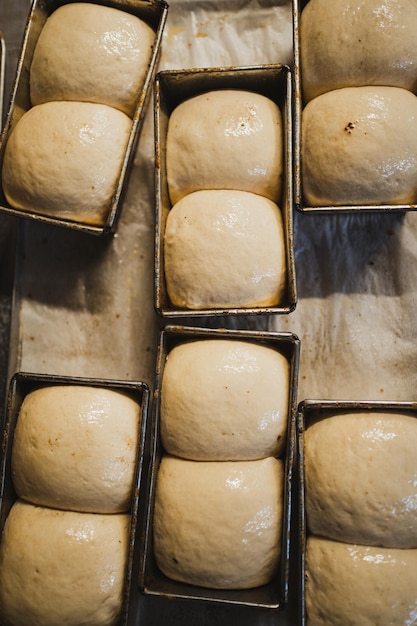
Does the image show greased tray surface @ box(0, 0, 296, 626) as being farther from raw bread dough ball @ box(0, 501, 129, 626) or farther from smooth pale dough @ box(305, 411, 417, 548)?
smooth pale dough @ box(305, 411, 417, 548)

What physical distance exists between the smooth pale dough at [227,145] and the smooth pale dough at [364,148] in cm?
13

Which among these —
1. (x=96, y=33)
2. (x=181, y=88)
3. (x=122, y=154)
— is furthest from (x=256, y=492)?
(x=96, y=33)

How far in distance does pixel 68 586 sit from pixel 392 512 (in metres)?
0.99

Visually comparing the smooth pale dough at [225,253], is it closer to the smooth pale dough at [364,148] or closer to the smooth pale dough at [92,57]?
the smooth pale dough at [364,148]

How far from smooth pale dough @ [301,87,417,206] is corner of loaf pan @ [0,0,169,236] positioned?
578 millimetres

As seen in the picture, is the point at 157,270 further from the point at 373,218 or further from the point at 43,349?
the point at 373,218

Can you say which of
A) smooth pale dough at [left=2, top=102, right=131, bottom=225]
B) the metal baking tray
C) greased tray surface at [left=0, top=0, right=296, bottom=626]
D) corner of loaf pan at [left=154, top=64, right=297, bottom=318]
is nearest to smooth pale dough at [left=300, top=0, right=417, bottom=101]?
corner of loaf pan at [left=154, top=64, right=297, bottom=318]

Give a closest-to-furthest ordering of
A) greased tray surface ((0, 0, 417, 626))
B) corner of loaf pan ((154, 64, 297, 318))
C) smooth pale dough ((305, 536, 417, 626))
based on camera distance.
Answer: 1. smooth pale dough ((305, 536, 417, 626))
2. corner of loaf pan ((154, 64, 297, 318))
3. greased tray surface ((0, 0, 417, 626))

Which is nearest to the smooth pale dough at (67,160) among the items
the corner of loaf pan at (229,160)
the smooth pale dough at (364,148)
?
the corner of loaf pan at (229,160)

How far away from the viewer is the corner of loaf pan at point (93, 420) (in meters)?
1.69

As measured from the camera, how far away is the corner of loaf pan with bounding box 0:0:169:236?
178 cm

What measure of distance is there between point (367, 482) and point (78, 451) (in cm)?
87

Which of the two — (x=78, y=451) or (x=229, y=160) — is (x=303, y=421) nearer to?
(x=78, y=451)

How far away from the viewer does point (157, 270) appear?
1.75m
